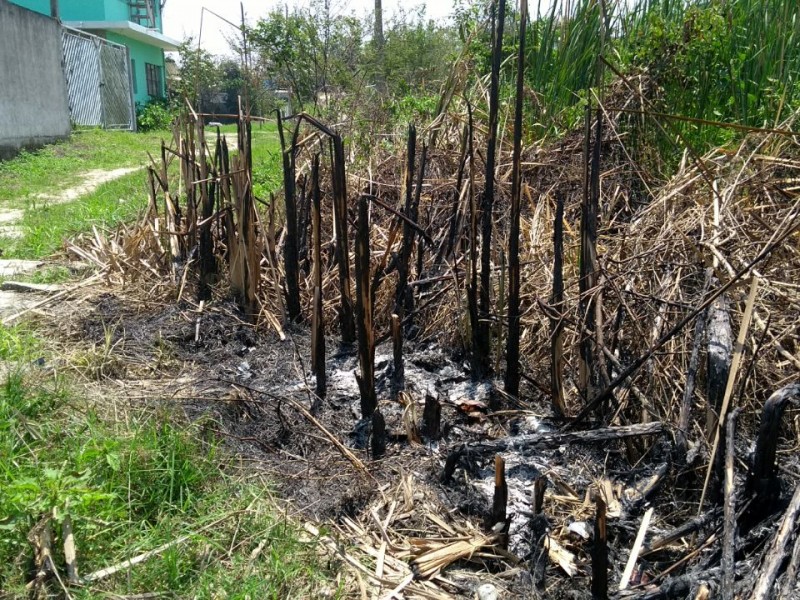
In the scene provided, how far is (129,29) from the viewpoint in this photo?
24094mm

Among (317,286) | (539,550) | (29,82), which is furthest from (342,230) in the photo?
(29,82)

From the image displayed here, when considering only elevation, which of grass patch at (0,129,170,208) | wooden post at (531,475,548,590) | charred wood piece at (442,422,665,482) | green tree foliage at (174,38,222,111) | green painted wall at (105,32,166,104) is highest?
green painted wall at (105,32,166,104)

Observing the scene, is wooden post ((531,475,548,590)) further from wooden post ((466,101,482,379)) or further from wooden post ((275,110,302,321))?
wooden post ((275,110,302,321))

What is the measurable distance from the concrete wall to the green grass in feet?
34.6

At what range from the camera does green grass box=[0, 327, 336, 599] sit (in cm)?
218

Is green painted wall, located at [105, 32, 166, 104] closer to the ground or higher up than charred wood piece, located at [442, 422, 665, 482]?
higher up

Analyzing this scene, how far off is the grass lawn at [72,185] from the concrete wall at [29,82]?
12.9 inches

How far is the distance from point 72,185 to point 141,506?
343 inches

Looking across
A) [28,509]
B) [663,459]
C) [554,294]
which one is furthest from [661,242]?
[28,509]

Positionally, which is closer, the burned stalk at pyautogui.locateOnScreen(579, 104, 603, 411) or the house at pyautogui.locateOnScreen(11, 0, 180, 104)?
the burned stalk at pyautogui.locateOnScreen(579, 104, 603, 411)

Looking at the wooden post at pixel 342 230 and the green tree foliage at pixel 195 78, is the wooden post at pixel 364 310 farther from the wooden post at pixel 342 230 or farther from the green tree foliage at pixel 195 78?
the green tree foliage at pixel 195 78

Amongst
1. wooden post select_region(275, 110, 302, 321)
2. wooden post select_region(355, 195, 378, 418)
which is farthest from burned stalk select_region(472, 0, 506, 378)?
wooden post select_region(275, 110, 302, 321)

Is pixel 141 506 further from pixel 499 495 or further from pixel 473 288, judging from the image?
pixel 473 288

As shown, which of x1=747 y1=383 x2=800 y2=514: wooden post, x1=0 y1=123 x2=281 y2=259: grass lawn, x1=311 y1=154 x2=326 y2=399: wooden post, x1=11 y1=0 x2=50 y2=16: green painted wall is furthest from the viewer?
x1=11 y1=0 x2=50 y2=16: green painted wall
